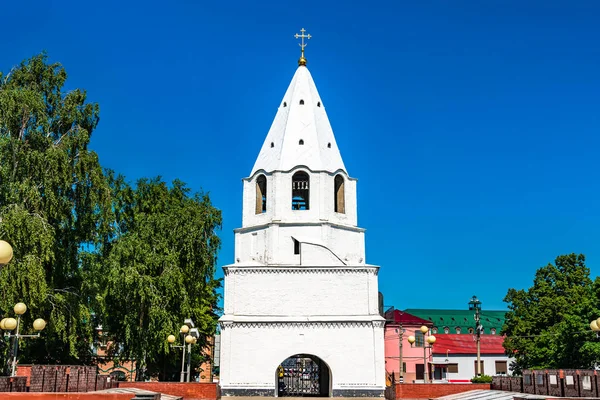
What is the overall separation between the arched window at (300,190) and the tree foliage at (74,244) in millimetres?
5763

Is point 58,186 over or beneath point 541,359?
over

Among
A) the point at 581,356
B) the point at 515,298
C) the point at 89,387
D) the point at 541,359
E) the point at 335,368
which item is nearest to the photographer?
the point at 89,387

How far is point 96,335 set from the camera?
3206 centimetres

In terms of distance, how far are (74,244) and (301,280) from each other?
992 centimetres

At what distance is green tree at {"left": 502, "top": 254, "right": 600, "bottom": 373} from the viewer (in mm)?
34781

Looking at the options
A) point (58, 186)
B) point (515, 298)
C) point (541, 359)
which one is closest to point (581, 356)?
point (541, 359)

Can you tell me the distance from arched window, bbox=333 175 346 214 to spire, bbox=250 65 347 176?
59cm

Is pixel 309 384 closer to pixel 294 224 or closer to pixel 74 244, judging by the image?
pixel 294 224

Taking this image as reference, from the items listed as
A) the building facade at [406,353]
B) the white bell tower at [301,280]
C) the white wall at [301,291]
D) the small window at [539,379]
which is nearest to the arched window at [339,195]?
the white bell tower at [301,280]

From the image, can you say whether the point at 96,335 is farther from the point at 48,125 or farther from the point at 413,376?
the point at 413,376

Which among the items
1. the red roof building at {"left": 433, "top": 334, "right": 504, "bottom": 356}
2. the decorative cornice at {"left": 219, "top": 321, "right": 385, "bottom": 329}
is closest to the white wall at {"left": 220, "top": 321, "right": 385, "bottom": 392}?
the decorative cornice at {"left": 219, "top": 321, "right": 385, "bottom": 329}

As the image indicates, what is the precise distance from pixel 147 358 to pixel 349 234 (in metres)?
11.3

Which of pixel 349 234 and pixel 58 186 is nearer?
pixel 58 186

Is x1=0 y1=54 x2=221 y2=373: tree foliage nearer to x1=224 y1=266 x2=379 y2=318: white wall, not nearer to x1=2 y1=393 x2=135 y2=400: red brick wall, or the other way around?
x1=224 y1=266 x2=379 y2=318: white wall
